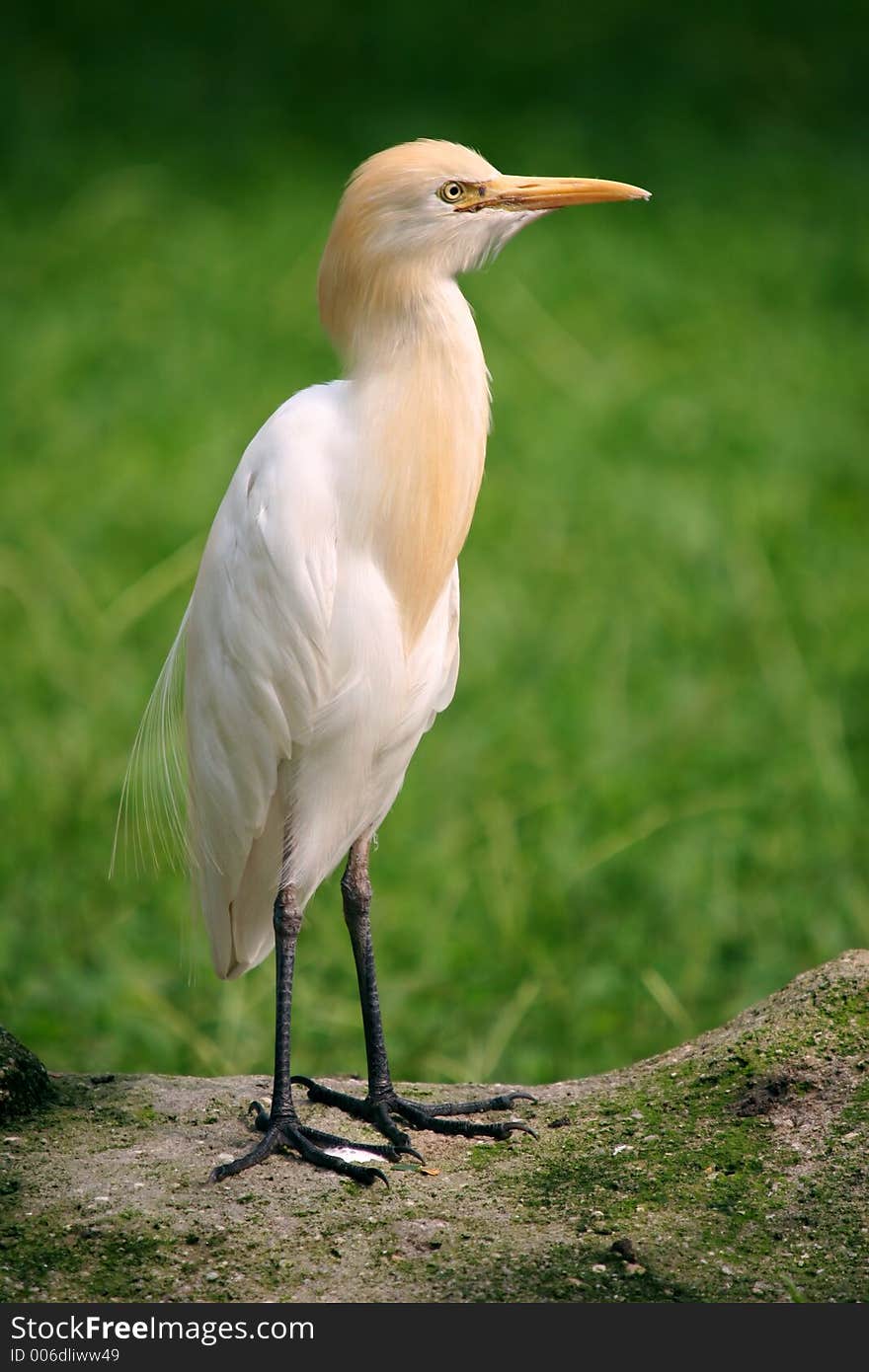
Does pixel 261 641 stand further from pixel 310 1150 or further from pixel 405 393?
pixel 310 1150

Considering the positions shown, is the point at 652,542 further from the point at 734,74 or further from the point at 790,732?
the point at 734,74

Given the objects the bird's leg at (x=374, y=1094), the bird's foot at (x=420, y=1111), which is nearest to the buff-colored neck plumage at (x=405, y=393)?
the bird's leg at (x=374, y=1094)

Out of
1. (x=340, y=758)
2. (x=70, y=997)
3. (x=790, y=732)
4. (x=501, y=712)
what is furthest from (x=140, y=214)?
(x=340, y=758)

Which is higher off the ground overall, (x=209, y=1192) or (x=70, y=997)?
(x=70, y=997)

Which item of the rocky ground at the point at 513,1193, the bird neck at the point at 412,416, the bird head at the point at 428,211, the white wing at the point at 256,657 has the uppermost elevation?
the bird head at the point at 428,211

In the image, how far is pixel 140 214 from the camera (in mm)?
7953

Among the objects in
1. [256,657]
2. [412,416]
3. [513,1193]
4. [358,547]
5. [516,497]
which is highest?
[516,497]

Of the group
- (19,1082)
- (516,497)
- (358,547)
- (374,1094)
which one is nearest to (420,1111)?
(374,1094)

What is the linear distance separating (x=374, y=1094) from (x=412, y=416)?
43.8 inches

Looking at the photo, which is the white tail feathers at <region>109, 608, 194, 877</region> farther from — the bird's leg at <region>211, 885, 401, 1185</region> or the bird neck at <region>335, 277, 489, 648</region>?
the bird neck at <region>335, 277, 489, 648</region>

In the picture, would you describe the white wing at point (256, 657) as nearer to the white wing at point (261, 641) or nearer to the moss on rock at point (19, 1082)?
the white wing at point (261, 641)

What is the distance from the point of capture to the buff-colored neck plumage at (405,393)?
2492 mm

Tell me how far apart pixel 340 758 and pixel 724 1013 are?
171 centimetres

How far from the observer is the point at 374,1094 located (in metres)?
2.66
